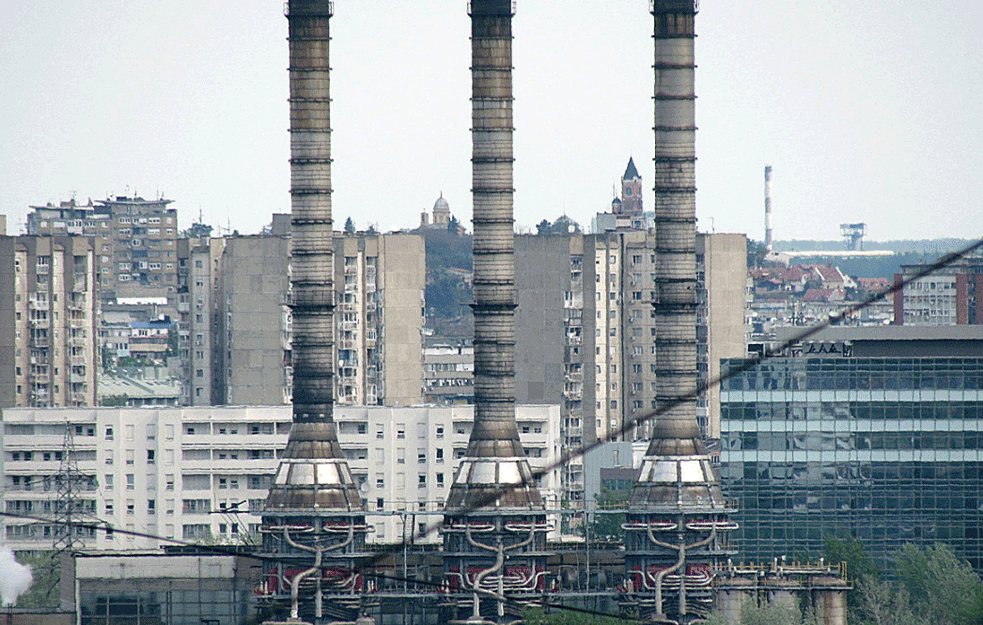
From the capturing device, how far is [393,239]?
468 feet

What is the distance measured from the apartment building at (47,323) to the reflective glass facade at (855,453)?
7156 centimetres

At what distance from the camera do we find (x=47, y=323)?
15600 cm

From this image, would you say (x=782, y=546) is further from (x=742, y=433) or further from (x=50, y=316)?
(x=50, y=316)

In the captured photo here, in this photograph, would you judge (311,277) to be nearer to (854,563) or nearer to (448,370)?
(854,563)

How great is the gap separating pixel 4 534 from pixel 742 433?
155 feet

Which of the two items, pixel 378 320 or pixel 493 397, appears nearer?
pixel 493 397

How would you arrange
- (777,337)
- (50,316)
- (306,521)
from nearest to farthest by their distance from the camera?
1. (306,521)
2. (777,337)
3. (50,316)

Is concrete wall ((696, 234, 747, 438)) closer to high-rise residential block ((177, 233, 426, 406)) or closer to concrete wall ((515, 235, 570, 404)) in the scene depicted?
concrete wall ((515, 235, 570, 404))

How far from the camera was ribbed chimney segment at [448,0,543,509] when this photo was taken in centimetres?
8062

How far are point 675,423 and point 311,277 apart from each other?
44.0ft

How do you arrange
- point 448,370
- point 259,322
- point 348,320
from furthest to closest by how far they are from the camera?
point 448,370 < point 348,320 < point 259,322

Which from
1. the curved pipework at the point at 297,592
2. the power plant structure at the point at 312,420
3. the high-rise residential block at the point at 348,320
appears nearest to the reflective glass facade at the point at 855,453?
the power plant structure at the point at 312,420

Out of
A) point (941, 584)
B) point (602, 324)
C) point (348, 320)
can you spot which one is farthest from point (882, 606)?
point (348, 320)

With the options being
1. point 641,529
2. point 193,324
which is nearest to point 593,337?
point 193,324
